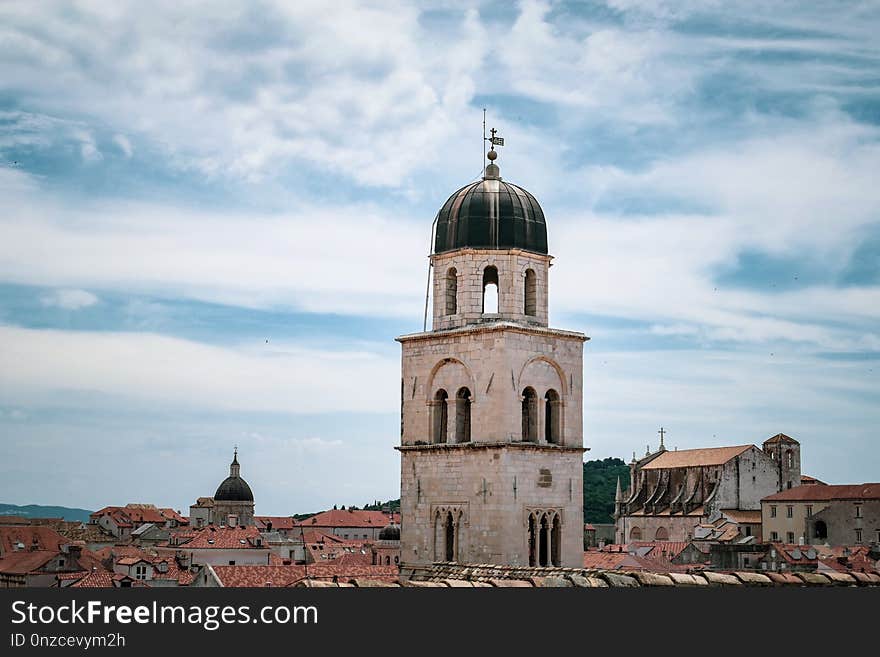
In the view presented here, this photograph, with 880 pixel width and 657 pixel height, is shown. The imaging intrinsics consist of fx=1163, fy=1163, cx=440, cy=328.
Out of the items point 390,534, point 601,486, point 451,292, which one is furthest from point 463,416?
point 601,486

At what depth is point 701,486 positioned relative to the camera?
314 ft

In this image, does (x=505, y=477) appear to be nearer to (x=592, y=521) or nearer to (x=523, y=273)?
(x=523, y=273)

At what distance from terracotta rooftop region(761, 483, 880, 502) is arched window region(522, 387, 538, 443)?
59009 millimetres

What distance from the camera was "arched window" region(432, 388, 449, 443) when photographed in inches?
1193

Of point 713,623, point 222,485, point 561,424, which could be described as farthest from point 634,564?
point 222,485

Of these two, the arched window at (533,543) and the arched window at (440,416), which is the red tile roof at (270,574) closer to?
the arched window at (440,416)

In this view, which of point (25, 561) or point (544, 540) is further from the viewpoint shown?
point (25, 561)

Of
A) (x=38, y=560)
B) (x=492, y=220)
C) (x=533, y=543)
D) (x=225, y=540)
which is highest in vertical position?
(x=492, y=220)

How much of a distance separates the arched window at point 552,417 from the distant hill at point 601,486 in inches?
4115

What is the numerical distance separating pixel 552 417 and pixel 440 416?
2.92 meters

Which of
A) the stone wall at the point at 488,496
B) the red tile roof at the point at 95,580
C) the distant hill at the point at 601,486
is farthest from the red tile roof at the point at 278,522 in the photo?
the stone wall at the point at 488,496

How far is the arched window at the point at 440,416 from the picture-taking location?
99.4ft

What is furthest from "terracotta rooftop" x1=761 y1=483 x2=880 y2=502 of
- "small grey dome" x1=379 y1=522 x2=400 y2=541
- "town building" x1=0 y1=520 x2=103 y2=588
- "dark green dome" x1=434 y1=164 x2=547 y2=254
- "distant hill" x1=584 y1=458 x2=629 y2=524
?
"dark green dome" x1=434 y1=164 x2=547 y2=254

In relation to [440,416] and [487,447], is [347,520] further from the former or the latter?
[487,447]
